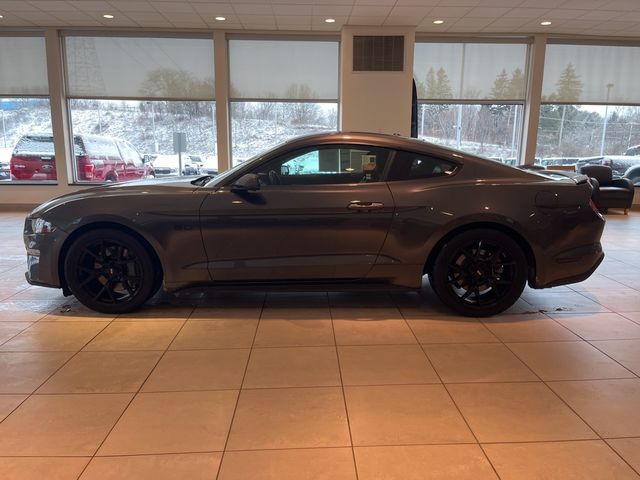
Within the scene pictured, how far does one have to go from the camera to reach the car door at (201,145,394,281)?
3.25 meters

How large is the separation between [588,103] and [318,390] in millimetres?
9993

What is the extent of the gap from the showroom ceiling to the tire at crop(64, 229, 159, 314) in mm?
5262

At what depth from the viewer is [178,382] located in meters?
2.46

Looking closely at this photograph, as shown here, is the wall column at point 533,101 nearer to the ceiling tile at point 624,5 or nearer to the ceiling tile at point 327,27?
the ceiling tile at point 624,5

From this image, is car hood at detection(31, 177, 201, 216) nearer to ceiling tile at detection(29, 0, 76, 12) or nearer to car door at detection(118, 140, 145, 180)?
ceiling tile at detection(29, 0, 76, 12)

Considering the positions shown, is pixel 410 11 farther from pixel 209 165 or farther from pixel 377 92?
pixel 209 165

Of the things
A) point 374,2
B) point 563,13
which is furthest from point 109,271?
point 563,13

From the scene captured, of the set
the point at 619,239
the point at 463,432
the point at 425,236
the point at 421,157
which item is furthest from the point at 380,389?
the point at 619,239

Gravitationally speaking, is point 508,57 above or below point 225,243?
above

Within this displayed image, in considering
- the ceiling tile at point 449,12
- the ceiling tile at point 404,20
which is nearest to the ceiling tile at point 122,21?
the ceiling tile at point 404,20

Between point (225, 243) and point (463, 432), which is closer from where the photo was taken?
point (463, 432)

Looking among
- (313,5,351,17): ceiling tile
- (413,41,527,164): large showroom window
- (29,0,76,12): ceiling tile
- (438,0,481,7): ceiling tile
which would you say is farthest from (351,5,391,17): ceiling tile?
(29,0,76,12): ceiling tile

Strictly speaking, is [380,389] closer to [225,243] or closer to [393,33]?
[225,243]

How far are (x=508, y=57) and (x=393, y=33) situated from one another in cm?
270
